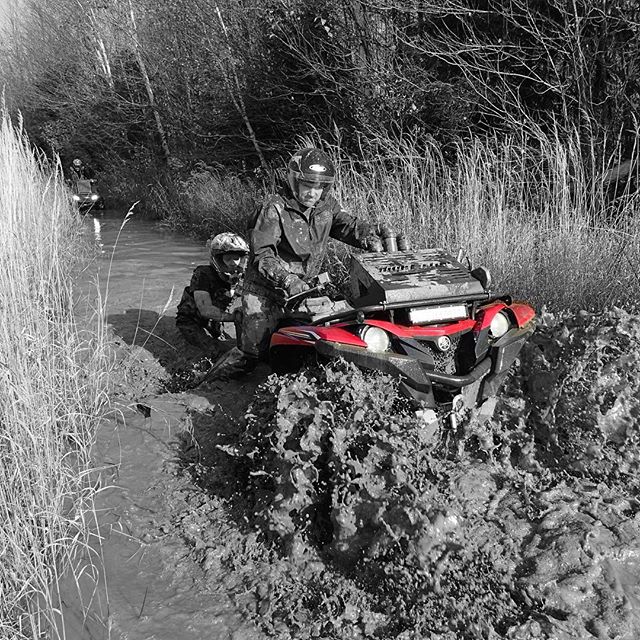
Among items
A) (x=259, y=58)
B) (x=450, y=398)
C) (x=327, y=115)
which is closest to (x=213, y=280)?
(x=450, y=398)

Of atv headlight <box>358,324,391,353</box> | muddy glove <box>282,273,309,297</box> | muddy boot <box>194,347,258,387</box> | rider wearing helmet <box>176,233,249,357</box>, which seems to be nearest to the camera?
atv headlight <box>358,324,391,353</box>

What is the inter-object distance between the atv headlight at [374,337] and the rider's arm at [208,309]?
8.44 ft

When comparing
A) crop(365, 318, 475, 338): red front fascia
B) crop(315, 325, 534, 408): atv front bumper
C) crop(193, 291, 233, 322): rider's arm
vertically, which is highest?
crop(365, 318, 475, 338): red front fascia

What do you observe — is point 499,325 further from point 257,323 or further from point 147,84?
point 147,84

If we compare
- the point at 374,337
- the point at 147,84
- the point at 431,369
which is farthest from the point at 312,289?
the point at 147,84

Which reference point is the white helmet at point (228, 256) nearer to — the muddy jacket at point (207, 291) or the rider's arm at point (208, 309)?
the muddy jacket at point (207, 291)

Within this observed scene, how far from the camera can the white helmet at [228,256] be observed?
5918 mm

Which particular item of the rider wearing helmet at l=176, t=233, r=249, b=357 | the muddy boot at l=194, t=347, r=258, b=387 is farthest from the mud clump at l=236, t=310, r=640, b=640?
the rider wearing helmet at l=176, t=233, r=249, b=357

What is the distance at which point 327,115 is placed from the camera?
39.4 ft

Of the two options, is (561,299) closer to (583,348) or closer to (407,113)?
(583,348)

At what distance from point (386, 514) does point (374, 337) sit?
2.65 ft

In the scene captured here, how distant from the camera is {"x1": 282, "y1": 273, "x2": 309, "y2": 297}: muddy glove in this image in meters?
3.61

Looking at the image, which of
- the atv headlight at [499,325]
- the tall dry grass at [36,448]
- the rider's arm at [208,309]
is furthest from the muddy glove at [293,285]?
the rider's arm at [208,309]

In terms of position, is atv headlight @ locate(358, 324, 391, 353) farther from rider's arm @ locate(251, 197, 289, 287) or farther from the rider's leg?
the rider's leg
